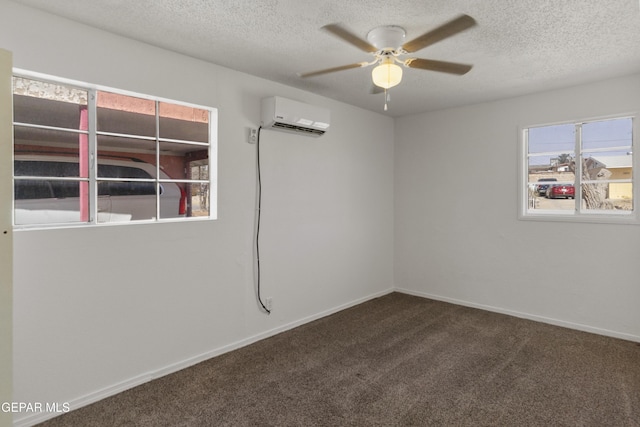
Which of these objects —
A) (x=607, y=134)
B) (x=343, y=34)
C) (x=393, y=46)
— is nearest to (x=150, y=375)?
(x=343, y=34)

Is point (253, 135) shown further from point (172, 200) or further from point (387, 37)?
point (387, 37)

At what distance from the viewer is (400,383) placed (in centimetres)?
259

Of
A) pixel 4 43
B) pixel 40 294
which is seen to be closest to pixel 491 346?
pixel 40 294

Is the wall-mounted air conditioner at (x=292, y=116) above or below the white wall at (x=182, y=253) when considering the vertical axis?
above

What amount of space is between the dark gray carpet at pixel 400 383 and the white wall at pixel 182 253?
0.77 feet

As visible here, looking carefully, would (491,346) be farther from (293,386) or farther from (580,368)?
A: (293,386)

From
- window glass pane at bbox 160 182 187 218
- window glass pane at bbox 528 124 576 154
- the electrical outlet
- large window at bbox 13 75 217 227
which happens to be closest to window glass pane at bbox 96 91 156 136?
large window at bbox 13 75 217 227

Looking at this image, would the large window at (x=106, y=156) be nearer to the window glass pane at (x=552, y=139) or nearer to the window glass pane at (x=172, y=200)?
the window glass pane at (x=172, y=200)

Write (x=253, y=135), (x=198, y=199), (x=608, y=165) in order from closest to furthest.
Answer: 1. (x=198, y=199)
2. (x=253, y=135)
3. (x=608, y=165)

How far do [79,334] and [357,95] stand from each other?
3244 millimetres

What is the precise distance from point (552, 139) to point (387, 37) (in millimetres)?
2541

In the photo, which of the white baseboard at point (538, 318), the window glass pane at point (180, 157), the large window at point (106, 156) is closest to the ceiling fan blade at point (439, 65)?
the large window at point (106, 156)

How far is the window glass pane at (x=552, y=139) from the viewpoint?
3.71m

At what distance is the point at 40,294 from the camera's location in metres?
2.17
